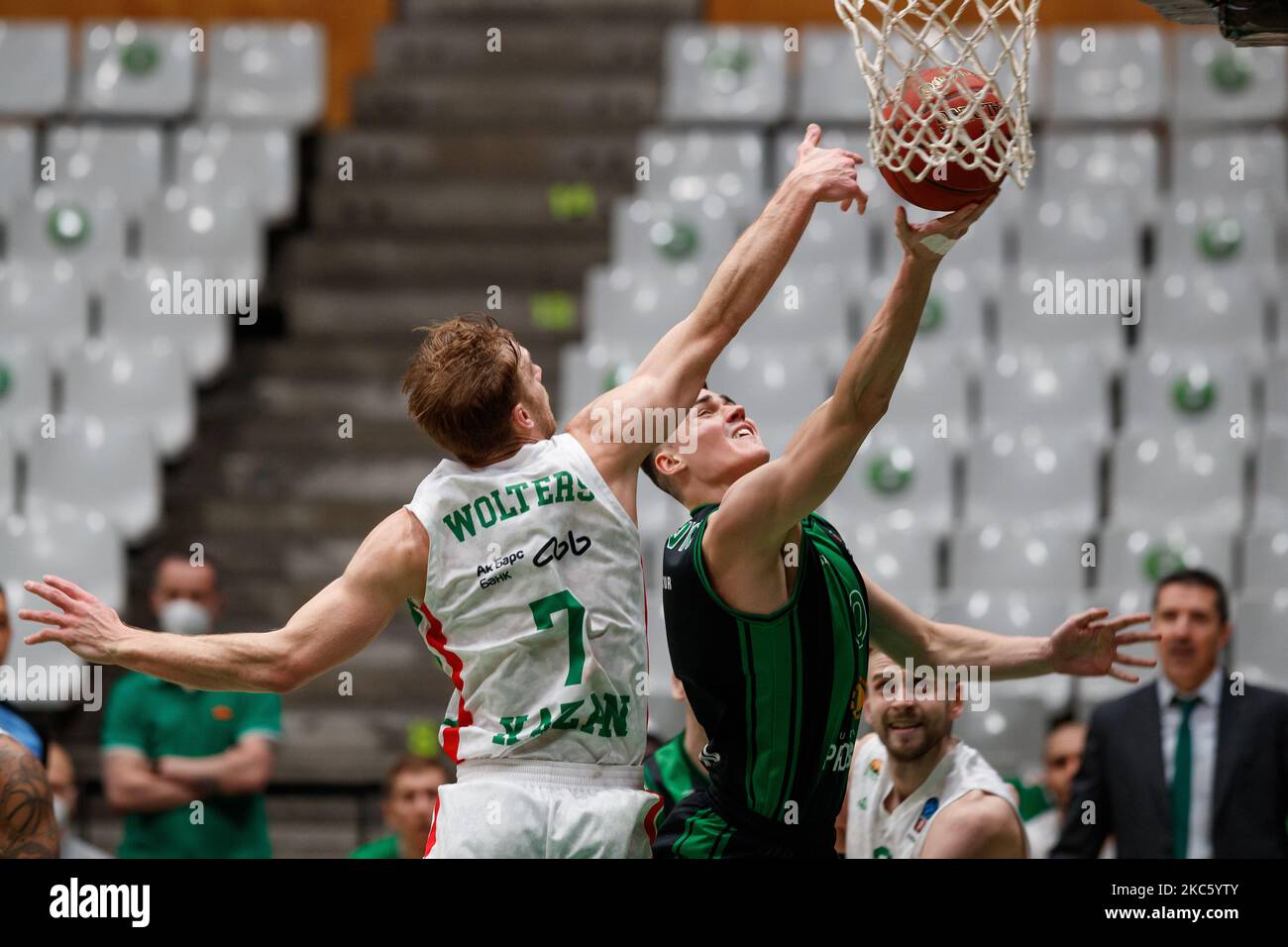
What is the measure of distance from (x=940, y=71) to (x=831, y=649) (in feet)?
3.92

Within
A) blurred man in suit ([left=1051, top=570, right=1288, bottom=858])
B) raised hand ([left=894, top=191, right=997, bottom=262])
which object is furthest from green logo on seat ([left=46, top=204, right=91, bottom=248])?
raised hand ([left=894, top=191, right=997, bottom=262])

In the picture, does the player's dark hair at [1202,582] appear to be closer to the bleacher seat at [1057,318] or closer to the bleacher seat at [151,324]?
the bleacher seat at [1057,318]

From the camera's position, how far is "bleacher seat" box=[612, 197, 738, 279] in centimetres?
883

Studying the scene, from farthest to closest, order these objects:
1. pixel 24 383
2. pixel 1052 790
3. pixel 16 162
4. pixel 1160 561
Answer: pixel 16 162, pixel 24 383, pixel 1160 561, pixel 1052 790

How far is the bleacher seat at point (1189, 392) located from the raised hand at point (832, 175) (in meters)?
4.53

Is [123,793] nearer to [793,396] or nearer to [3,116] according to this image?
[793,396]

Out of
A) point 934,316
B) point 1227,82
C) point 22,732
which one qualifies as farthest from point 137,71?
point 22,732

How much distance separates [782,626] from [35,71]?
7.95 metres

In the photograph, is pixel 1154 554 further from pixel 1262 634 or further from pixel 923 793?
pixel 923 793

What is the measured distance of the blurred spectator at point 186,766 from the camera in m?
6.15

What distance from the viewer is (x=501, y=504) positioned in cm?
365

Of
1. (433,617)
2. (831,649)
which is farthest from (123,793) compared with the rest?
(831,649)

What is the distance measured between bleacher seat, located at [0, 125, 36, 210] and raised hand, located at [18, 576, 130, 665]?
21.2ft

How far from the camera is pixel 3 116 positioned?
34.1 feet
